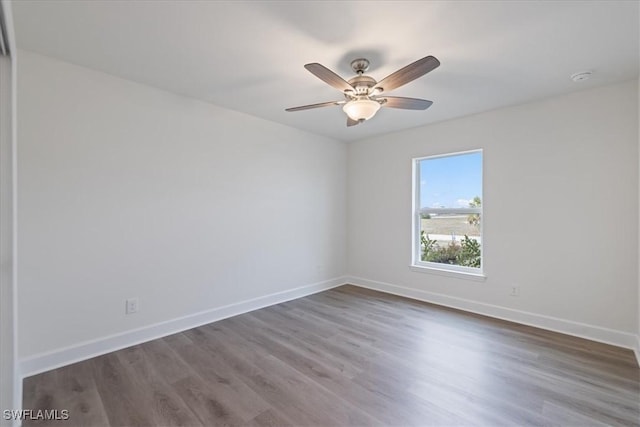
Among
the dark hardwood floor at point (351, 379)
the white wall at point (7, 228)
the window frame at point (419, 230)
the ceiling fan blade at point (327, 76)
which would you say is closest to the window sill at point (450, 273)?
the window frame at point (419, 230)

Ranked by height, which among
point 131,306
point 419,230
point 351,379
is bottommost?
point 351,379

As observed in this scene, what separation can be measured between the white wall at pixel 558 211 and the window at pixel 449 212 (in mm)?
179

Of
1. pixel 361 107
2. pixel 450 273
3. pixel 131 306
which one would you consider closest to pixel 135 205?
pixel 131 306

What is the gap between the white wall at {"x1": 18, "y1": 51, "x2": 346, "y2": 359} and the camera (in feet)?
7.24

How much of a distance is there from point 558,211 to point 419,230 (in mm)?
1584

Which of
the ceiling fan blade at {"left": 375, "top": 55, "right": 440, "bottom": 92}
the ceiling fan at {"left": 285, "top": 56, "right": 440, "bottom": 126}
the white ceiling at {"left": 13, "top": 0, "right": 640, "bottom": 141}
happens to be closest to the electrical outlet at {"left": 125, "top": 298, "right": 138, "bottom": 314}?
the white ceiling at {"left": 13, "top": 0, "right": 640, "bottom": 141}

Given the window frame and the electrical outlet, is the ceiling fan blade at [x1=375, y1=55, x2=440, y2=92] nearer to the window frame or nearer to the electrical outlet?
the window frame

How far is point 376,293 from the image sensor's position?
4.29 m

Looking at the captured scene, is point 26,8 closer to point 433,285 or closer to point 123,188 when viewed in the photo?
point 123,188

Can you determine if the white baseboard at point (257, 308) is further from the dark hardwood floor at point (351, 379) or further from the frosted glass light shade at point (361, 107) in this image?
the frosted glass light shade at point (361, 107)

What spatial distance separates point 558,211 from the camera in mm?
2947

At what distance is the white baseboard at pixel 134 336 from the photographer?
86.0 inches

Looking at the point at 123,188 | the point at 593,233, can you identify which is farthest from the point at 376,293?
the point at 123,188

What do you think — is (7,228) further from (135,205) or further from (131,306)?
(131,306)
